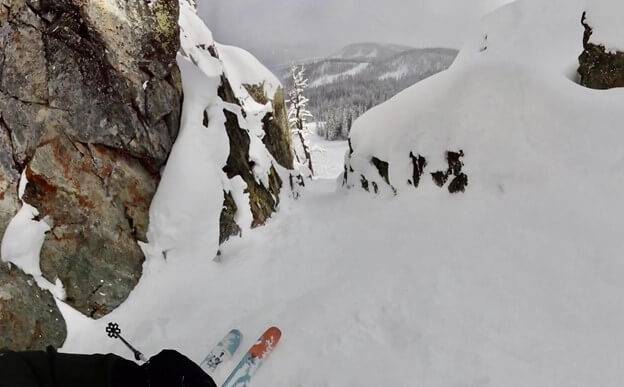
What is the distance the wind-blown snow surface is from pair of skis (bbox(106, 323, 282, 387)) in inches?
8.1

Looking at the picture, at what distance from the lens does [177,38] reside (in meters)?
13.0

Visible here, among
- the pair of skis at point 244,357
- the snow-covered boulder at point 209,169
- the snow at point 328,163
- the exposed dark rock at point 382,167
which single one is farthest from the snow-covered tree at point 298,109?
the pair of skis at point 244,357

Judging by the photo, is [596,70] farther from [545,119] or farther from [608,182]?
[608,182]

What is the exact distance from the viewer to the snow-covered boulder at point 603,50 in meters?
9.77

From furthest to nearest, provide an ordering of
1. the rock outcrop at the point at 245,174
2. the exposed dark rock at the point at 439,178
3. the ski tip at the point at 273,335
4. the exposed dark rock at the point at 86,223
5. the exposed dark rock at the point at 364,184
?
the exposed dark rock at the point at 364,184 → the rock outcrop at the point at 245,174 → the exposed dark rock at the point at 439,178 → the exposed dark rock at the point at 86,223 → the ski tip at the point at 273,335

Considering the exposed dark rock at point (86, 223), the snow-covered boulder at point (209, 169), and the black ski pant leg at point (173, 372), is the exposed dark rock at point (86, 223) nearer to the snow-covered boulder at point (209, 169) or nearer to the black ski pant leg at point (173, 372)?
the snow-covered boulder at point (209, 169)

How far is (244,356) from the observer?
7074 mm

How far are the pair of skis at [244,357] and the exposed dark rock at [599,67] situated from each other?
1072 centimetres

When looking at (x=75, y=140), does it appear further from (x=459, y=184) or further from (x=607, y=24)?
(x=607, y=24)

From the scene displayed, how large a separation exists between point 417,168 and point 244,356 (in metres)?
9.33

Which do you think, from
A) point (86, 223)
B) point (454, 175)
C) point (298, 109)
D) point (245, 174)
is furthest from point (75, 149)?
point (298, 109)

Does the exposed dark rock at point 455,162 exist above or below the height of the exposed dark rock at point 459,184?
above

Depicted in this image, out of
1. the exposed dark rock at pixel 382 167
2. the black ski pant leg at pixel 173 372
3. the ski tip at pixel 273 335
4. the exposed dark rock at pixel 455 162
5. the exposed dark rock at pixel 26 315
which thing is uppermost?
the exposed dark rock at pixel 455 162

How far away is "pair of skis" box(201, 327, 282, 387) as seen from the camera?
21.8 feet
